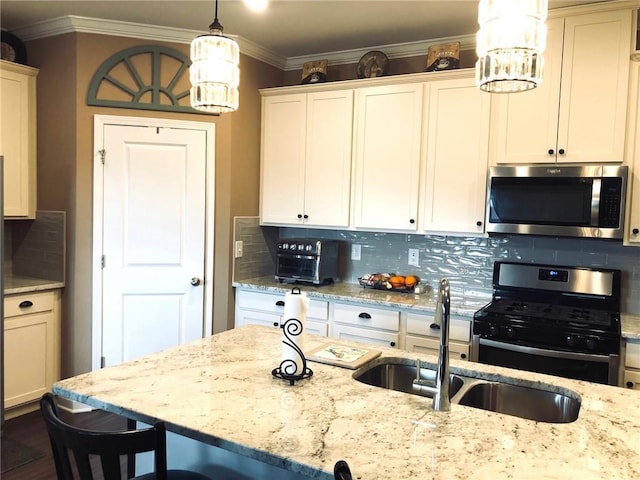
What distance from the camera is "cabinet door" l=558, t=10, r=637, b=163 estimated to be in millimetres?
2748

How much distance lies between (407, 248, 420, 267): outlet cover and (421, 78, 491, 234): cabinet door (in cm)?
38

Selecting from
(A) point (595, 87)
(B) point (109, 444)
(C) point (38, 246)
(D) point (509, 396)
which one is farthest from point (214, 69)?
(C) point (38, 246)

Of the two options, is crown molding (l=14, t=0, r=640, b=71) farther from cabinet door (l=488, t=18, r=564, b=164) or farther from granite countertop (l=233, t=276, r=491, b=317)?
granite countertop (l=233, t=276, r=491, b=317)

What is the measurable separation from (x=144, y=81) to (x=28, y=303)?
5.55 ft

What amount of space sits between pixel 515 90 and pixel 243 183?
2.62m

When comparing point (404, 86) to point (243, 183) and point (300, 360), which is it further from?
point (300, 360)

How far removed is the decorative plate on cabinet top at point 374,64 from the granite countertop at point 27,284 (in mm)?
2625

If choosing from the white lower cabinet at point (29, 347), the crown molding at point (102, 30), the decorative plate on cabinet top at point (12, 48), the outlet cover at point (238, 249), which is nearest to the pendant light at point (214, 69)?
the crown molding at point (102, 30)

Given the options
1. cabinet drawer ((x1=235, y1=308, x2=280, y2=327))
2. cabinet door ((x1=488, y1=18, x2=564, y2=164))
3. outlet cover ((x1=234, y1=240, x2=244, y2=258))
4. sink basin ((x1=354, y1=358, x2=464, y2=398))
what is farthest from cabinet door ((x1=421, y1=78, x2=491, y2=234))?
sink basin ((x1=354, y1=358, x2=464, y2=398))

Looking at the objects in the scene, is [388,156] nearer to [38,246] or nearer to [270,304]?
[270,304]

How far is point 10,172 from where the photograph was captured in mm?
3436

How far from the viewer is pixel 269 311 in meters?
3.62

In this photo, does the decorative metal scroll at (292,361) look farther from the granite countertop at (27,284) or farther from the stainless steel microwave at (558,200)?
the granite countertop at (27,284)

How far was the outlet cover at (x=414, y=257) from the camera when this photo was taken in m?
3.69
